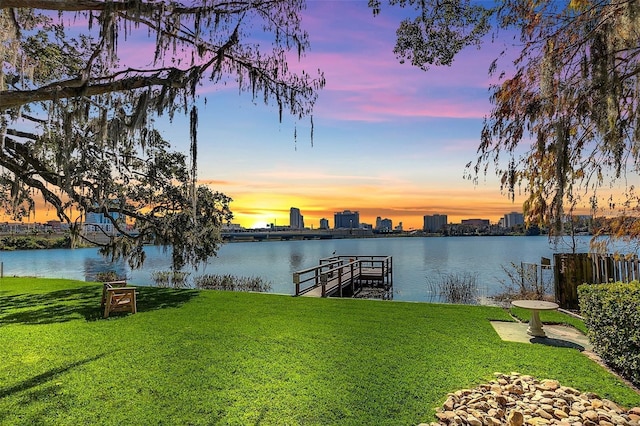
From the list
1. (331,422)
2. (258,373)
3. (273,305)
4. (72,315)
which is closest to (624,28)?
(331,422)

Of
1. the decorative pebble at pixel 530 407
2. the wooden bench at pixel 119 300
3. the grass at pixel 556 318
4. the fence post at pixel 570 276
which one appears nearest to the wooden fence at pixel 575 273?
the fence post at pixel 570 276

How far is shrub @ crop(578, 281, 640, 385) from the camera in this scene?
4363 millimetres

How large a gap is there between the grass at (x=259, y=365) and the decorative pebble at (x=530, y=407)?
0.23 metres

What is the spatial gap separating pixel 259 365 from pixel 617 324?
4.63 m

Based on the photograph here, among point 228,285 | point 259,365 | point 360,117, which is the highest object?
point 360,117

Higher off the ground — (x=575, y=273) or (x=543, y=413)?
(x=575, y=273)

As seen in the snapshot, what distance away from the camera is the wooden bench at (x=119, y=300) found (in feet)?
26.9

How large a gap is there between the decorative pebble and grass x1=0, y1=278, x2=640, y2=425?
0.23 meters

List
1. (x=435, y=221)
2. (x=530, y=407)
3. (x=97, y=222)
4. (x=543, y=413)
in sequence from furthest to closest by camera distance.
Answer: (x=435, y=221)
(x=97, y=222)
(x=530, y=407)
(x=543, y=413)

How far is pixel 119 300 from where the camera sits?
27.7 feet

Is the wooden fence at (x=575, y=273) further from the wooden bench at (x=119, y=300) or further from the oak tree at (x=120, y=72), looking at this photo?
the wooden bench at (x=119, y=300)

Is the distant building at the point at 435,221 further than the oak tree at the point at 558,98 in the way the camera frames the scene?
Yes

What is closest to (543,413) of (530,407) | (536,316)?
(530,407)

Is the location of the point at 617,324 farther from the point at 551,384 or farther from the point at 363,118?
the point at 363,118
